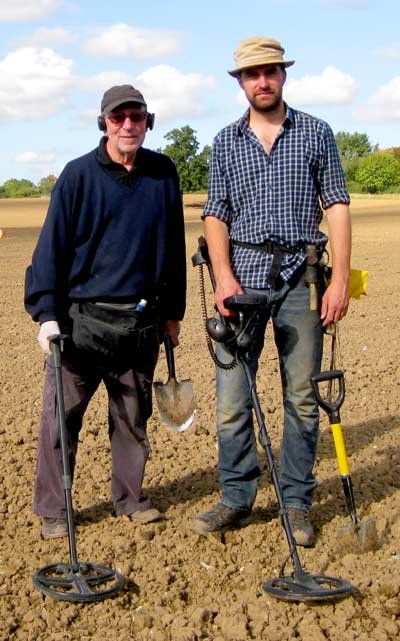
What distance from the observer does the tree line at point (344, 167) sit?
241 ft

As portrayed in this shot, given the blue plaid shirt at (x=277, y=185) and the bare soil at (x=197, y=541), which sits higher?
the blue plaid shirt at (x=277, y=185)

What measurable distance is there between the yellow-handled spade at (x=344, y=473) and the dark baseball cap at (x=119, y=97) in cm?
157

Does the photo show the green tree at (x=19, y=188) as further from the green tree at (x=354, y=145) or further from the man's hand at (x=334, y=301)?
the man's hand at (x=334, y=301)

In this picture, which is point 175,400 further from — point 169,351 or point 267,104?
point 267,104

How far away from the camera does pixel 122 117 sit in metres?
4.56

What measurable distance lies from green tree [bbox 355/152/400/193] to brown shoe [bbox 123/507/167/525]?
4357 inches

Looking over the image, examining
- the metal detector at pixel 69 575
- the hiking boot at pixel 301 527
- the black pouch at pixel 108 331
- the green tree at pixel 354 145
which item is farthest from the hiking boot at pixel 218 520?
the green tree at pixel 354 145

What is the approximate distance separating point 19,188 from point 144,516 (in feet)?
343

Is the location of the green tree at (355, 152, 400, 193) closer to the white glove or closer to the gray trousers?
the gray trousers

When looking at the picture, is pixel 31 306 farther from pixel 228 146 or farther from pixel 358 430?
pixel 358 430

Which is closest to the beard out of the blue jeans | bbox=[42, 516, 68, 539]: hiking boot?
the blue jeans

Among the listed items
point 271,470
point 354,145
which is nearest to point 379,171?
point 354,145

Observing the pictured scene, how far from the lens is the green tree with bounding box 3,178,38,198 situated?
322 ft

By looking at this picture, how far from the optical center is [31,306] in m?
4.71
